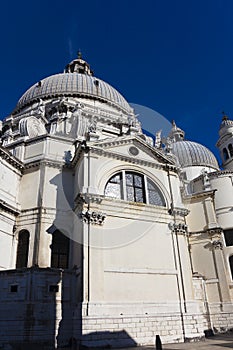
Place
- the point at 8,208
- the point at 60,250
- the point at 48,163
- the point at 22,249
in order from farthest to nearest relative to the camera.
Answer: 1. the point at 48,163
2. the point at 22,249
3. the point at 60,250
4. the point at 8,208

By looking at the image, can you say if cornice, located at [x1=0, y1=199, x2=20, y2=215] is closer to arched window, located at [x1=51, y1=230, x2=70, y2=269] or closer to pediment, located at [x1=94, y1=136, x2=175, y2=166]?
arched window, located at [x1=51, y1=230, x2=70, y2=269]

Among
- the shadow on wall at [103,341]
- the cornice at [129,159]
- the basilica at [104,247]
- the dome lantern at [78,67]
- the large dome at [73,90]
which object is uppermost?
the dome lantern at [78,67]

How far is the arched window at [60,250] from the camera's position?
54.1 feet

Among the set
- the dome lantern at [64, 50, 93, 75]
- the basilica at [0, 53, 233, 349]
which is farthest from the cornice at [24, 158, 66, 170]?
the dome lantern at [64, 50, 93, 75]

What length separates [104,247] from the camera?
14.4 m

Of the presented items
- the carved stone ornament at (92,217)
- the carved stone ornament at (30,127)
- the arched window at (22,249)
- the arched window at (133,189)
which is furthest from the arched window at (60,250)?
the carved stone ornament at (30,127)

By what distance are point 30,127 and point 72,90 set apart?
10.5 m

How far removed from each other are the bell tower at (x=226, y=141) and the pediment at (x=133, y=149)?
16.5 meters

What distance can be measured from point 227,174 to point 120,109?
537 inches

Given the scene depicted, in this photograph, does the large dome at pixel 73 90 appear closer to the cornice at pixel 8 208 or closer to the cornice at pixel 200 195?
the cornice at pixel 200 195

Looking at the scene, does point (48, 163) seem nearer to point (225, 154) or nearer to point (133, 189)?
point (133, 189)

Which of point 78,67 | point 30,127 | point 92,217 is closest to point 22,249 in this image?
point 92,217

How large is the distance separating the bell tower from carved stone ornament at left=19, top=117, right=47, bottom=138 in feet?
66.4

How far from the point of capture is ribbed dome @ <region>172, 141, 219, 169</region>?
32.7 meters
